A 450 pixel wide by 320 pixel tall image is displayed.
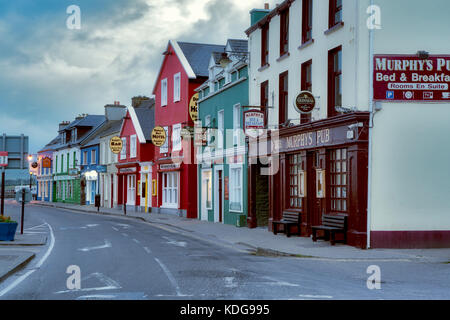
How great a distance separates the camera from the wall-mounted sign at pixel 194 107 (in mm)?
35344

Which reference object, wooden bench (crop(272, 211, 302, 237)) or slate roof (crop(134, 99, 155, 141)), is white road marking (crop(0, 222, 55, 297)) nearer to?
wooden bench (crop(272, 211, 302, 237))

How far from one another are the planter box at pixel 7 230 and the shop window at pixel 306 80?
1047 cm

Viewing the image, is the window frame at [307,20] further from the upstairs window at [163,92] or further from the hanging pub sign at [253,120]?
the upstairs window at [163,92]

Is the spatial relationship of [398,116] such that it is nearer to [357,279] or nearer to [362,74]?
[362,74]

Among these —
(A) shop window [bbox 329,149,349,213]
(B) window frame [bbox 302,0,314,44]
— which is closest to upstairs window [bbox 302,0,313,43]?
(B) window frame [bbox 302,0,314,44]

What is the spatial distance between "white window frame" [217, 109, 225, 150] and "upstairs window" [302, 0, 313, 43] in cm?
939

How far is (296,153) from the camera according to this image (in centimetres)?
2184

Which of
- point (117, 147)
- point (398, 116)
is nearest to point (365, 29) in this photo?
point (398, 116)

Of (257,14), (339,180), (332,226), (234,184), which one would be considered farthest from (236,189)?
(332,226)

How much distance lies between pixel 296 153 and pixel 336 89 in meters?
3.57

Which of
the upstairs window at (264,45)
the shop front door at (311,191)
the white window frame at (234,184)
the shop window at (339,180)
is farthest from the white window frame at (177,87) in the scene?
the shop window at (339,180)

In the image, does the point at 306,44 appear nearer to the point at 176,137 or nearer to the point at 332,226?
the point at 332,226

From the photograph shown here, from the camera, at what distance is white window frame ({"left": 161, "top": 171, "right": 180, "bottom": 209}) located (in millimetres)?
37844

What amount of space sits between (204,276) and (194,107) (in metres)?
24.5
